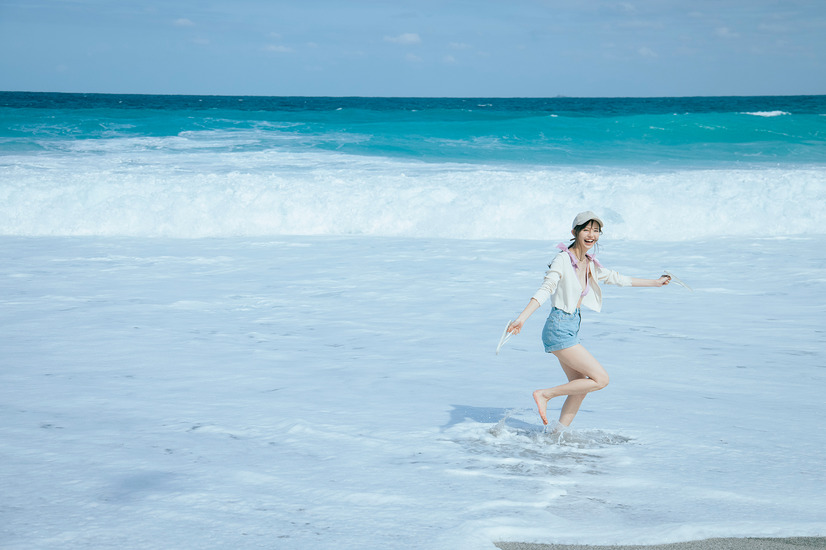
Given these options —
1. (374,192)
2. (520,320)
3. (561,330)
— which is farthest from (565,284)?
(374,192)

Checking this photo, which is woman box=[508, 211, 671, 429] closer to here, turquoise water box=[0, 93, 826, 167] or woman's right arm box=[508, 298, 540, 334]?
woman's right arm box=[508, 298, 540, 334]

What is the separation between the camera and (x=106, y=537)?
3.35 meters

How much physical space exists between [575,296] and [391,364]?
6.62ft

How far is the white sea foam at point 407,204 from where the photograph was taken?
1327 cm

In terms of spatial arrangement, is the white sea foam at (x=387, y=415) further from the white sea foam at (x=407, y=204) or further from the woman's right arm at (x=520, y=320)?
the white sea foam at (x=407, y=204)

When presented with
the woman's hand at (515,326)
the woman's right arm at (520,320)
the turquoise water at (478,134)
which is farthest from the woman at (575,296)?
the turquoise water at (478,134)

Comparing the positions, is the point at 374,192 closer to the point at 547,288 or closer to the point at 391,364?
the point at 391,364

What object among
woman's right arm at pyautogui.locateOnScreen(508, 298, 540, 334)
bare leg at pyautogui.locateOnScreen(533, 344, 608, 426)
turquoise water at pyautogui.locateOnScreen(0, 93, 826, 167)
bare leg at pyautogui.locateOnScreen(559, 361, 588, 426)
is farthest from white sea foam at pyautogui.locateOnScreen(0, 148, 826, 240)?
woman's right arm at pyautogui.locateOnScreen(508, 298, 540, 334)

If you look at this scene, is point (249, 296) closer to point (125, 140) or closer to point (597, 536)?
point (597, 536)

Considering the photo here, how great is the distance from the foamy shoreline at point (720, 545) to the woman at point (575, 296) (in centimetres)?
106

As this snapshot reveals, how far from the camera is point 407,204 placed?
14.0 m

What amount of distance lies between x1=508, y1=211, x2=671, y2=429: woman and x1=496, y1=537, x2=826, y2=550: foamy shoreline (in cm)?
106

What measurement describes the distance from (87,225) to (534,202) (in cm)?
731

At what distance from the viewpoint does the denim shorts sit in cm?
432
